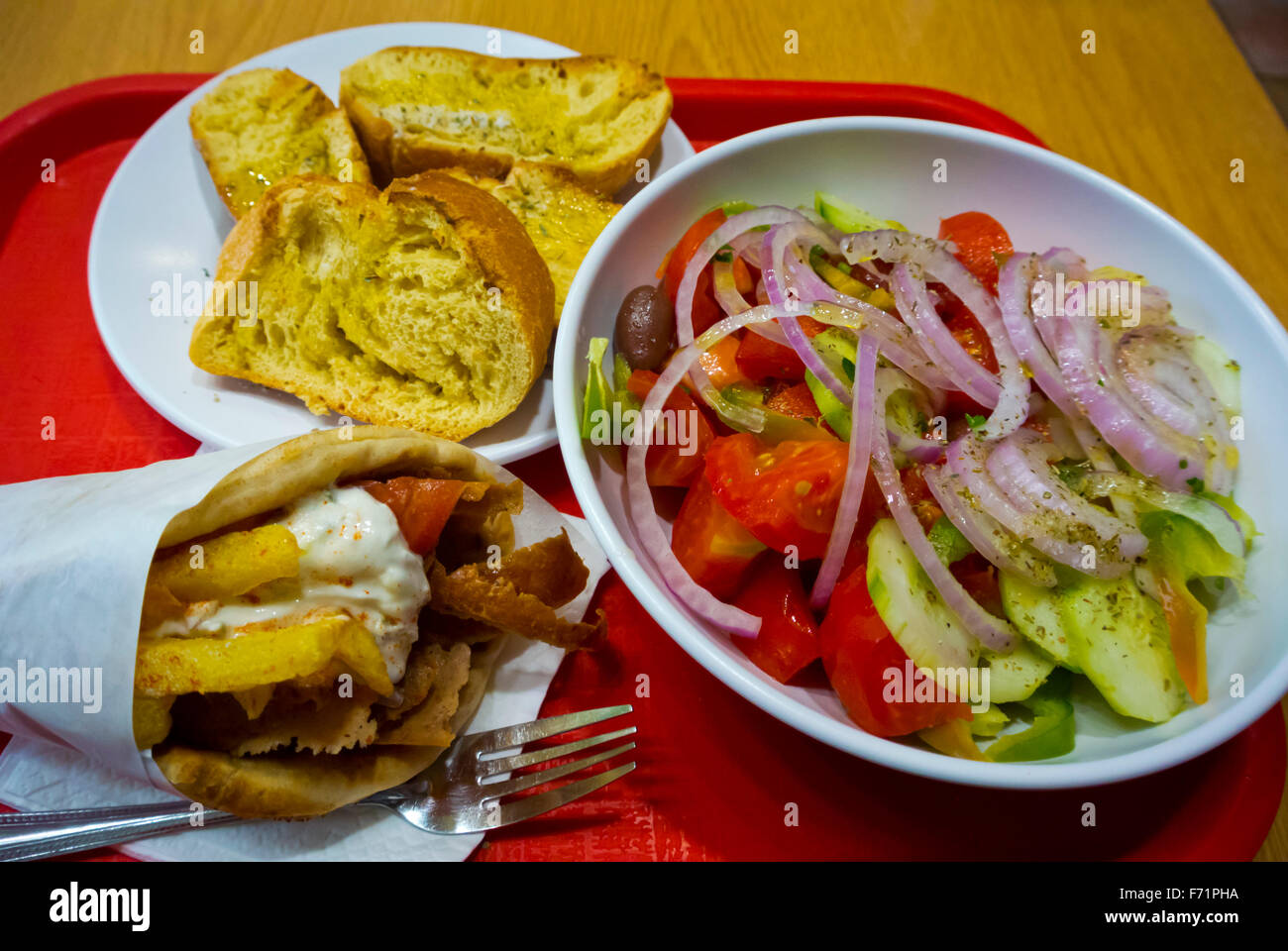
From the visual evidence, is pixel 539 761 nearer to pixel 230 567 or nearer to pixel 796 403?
pixel 230 567

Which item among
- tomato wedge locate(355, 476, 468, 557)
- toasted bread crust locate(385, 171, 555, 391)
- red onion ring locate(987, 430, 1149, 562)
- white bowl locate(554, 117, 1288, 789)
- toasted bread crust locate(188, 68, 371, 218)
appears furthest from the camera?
toasted bread crust locate(188, 68, 371, 218)

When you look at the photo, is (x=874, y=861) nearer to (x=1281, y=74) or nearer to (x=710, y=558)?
(x=710, y=558)

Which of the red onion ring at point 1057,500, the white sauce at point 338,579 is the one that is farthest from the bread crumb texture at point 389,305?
the red onion ring at point 1057,500

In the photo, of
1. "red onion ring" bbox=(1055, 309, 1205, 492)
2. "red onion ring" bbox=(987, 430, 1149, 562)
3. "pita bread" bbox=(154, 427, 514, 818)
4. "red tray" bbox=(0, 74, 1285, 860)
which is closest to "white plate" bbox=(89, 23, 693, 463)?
"red tray" bbox=(0, 74, 1285, 860)

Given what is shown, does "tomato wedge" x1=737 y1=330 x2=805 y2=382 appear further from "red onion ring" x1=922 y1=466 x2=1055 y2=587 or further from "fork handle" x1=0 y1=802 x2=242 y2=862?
"fork handle" x1=0 y1=802 x2=242 y2=862

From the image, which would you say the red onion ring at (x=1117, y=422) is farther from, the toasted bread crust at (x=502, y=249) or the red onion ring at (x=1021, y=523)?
the toasted bread crust at (x=502, y=249)

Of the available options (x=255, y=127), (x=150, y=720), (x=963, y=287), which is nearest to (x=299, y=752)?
(x=150, y=720)
